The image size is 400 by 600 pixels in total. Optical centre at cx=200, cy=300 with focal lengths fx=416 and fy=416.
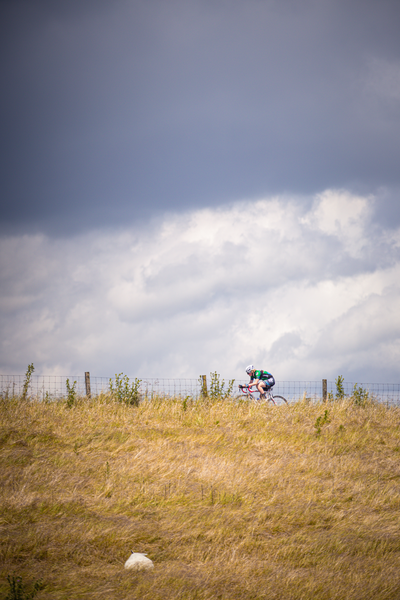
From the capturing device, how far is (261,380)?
56.9 feet

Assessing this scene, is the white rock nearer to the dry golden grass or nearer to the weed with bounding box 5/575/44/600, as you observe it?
the dry golden grass

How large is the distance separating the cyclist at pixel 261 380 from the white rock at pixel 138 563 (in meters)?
11.7

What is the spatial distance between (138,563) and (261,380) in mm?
12339

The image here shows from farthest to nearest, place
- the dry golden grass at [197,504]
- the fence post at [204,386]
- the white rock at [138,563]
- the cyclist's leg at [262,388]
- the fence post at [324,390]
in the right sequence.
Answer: the fence post at [324,390]
the cyclist's leg at [262,388]
the fence post at [204,386]
the white rock at [138,563]
the dry golden grass at [197,504]

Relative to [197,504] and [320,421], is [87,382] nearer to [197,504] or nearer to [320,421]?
[320,421]

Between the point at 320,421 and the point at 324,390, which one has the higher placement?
the point at 324,390

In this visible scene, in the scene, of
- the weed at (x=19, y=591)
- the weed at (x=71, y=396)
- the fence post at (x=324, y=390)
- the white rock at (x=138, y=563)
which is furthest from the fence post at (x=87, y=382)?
the weed at (x=19, y=591)

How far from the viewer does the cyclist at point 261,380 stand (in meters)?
17.0

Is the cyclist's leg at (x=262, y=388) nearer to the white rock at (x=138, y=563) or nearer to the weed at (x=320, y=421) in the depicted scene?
the weed at (x=320, y=421)

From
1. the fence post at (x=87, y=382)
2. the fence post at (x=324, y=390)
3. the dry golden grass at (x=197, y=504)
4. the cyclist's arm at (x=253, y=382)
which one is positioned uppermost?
the fence post at (x=87, y=382)

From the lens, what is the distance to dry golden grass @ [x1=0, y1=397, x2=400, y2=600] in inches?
206

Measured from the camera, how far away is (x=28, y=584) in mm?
4934

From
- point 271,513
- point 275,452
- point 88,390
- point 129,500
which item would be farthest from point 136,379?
point 271,513

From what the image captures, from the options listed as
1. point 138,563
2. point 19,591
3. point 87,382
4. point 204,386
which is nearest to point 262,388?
point 204,386
